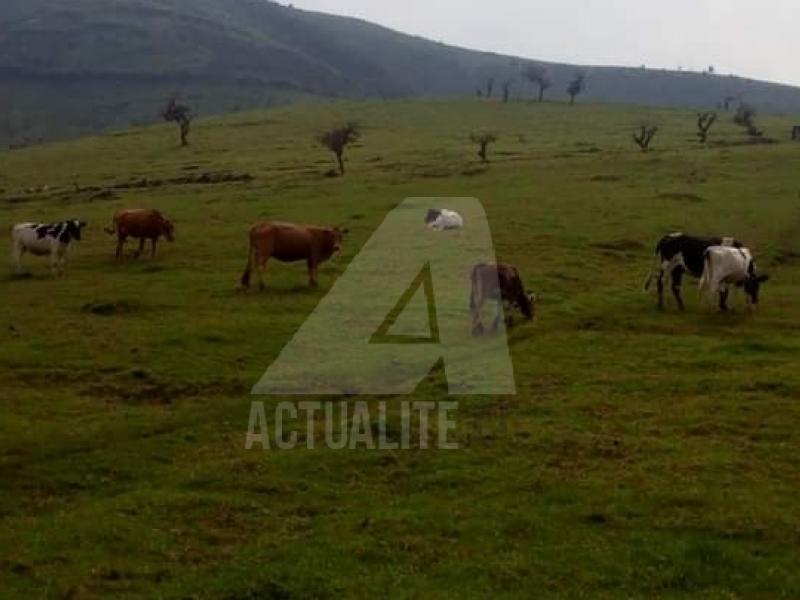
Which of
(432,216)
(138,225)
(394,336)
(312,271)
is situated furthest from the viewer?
(432,216)

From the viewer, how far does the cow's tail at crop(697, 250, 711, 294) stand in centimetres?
2384

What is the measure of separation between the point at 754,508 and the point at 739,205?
33.0 m

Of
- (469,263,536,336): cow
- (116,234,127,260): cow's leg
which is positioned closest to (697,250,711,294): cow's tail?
(469,263,536,336): cow

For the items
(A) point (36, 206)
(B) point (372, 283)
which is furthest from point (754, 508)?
(A) point (36, 206)

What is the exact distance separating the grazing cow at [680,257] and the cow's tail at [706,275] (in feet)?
0.98

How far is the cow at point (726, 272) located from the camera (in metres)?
23.6

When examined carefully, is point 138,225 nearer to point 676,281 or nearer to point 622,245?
point 622,245

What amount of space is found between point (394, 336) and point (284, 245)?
606 centimetres

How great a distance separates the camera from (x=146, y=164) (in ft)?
241

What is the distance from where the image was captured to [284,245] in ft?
87.7

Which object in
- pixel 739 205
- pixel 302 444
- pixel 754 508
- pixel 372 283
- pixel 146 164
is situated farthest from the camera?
pixel 146 164

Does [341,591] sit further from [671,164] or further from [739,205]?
[671,164]

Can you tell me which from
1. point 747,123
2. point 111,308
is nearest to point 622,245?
Answer: point 111,308

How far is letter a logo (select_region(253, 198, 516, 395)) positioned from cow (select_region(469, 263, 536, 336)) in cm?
A: 40
